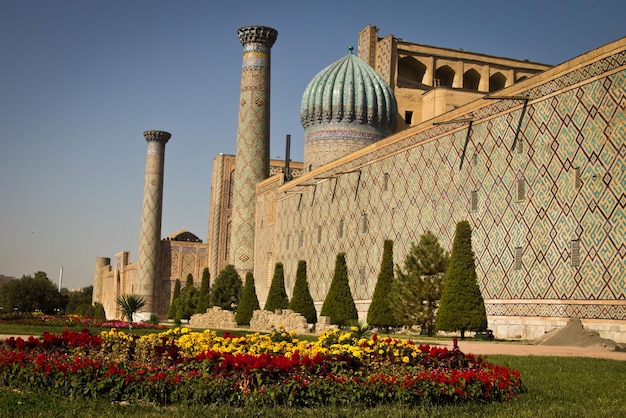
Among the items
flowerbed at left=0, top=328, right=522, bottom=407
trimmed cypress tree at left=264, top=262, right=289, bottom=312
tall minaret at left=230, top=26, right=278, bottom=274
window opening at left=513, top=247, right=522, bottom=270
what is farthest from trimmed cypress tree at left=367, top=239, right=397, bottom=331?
tall minaret at left=230, top=26, right=278, bottom=274

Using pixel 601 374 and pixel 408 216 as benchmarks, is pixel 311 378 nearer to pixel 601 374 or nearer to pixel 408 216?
pixel 601 374

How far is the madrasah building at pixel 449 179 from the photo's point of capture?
541 inches

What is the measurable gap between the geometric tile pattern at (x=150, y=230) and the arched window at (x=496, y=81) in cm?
1773

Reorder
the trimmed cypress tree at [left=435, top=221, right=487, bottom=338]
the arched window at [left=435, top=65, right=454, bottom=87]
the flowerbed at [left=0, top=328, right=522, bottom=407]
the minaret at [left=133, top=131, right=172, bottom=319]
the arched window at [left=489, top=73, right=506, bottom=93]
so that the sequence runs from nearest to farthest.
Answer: the flowerbed at [left=0, top=328, right=522, bottom=407] < the trimmed cypress tree at [left=435, top=221, right=487, bottom=338] < the arched window at [left=435, top=65, right=454, bottom=87] < the arched window at [left=489, top=73, right=506, bottom=93] < the minaret at [left=133, top=131, right=172, bottom=319]

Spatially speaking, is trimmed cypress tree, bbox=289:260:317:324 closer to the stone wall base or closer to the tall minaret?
the stone wall base

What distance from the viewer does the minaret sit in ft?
132

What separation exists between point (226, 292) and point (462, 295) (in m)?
15.3

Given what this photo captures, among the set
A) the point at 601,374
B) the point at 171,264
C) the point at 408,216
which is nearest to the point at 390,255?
the point at 408,216

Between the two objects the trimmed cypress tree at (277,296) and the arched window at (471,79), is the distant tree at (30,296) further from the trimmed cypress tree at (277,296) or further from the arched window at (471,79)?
the arched window at (471,79)

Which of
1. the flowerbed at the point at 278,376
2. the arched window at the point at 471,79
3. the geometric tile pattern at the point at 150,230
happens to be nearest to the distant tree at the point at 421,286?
the flowerbed at the point at 278,376

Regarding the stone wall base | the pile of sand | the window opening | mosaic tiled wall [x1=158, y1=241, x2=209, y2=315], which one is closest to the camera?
the pile of sand

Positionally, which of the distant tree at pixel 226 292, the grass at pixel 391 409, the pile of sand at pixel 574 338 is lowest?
the grass at pixel 391 409

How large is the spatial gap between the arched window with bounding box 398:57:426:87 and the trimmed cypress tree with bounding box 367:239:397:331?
13202 millimetres

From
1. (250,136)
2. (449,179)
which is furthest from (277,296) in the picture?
(250,136)
